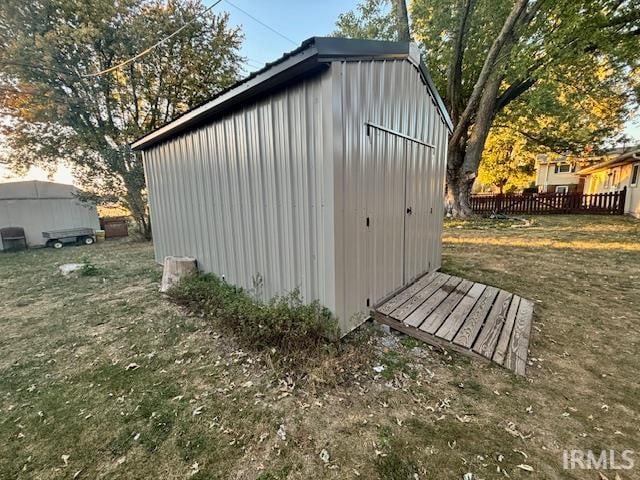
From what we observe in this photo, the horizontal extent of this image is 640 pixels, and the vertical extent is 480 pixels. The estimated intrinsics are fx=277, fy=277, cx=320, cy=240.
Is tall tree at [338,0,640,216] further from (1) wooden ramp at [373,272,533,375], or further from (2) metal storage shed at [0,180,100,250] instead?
(2) metal storage shed at [0,180,100,250]

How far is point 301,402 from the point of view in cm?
211

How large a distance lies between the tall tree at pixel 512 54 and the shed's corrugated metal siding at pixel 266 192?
8941 millimetres

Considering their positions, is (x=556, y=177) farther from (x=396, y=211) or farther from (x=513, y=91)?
(x=396, y=211)

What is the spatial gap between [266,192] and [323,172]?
0.96m

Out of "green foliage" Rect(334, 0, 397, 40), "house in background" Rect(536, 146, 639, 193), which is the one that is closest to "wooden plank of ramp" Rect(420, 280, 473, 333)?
"green foliage" Rect(334, 0, 397, 40)

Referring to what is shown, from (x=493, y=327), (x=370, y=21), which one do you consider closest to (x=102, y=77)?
(x=370, y=21)

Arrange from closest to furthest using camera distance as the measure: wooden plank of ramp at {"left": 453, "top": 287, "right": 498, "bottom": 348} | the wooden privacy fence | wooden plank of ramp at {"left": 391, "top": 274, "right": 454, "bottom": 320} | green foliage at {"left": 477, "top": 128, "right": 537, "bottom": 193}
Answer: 1. wooden plank of ramp at {"left": 453, "top": 287, "right": 498, "bottom": 348}
2. wooden plank of ramp at {"left": 391, "top": 274, "right": 454, "bottom": 320}
3. the wooden privacy fence
4. green foliage at {"left": 477, "top": 128, "right": 537, "bottom": 193}

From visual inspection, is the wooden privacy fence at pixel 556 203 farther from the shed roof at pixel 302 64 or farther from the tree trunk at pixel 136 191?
the tree trunk at pixel 136 191

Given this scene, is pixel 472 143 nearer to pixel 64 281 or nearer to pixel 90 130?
pixel 64 281

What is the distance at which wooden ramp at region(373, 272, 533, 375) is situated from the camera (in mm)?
2631

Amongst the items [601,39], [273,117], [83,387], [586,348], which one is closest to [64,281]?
[83,387]

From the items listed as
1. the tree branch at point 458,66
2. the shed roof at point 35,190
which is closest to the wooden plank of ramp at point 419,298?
the tree branch at point 458,66

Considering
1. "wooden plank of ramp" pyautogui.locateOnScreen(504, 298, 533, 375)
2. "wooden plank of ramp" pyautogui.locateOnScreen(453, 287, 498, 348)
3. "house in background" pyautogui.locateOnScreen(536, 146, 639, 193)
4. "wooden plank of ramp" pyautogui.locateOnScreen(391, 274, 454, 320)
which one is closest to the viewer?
"wooden plank of ramp" pyautogui.locateOnScreen(504, 298, 533, 375)

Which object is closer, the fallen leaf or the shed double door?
the fallen leaf
